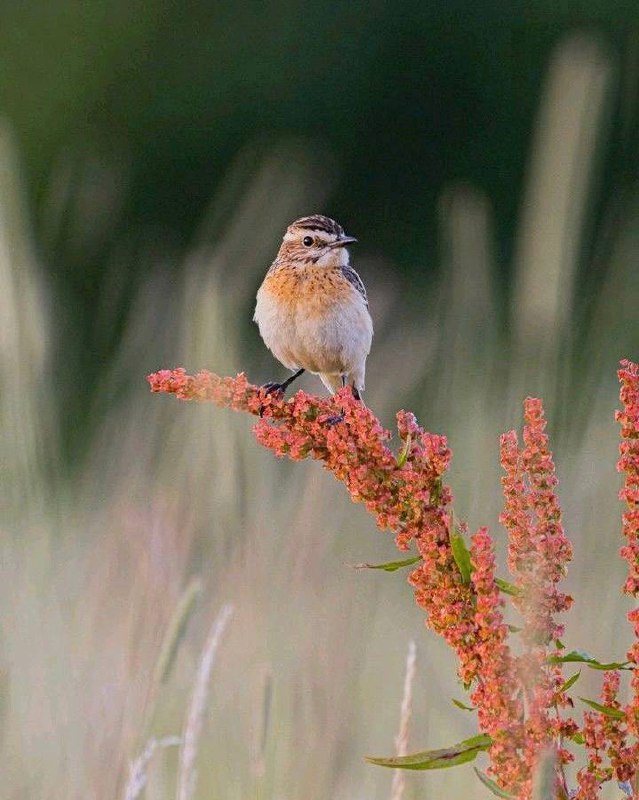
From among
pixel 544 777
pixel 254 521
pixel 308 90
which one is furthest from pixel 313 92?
pixel 544 777

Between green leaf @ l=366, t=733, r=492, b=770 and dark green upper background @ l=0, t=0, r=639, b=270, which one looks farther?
dark green upper background @ l=0, t=0, r=639, b=270

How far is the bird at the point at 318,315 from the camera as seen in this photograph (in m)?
3.49

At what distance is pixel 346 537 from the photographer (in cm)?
315

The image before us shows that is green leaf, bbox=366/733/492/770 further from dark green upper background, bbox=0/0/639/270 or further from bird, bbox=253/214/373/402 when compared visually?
dark green upper background, bbox=0/0/639/270

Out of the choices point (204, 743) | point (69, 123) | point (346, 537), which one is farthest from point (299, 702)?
point (69, 123)

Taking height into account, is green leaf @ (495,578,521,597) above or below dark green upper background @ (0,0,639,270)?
below

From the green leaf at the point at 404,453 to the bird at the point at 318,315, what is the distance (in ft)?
5.68

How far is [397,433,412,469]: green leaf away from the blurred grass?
52cm

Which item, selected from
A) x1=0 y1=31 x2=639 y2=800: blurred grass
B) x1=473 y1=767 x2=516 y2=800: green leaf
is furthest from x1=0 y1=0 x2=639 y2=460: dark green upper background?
x1=473 y1=767 x2=516 y2=800: green leaf

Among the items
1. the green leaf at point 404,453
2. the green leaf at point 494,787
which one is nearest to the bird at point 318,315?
the green leaf at point 404,453

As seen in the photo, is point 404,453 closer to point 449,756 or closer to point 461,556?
point 461,556

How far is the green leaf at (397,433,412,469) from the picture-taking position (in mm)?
1651

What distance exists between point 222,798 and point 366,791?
0.32 m

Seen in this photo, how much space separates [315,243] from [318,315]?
0.40 m
